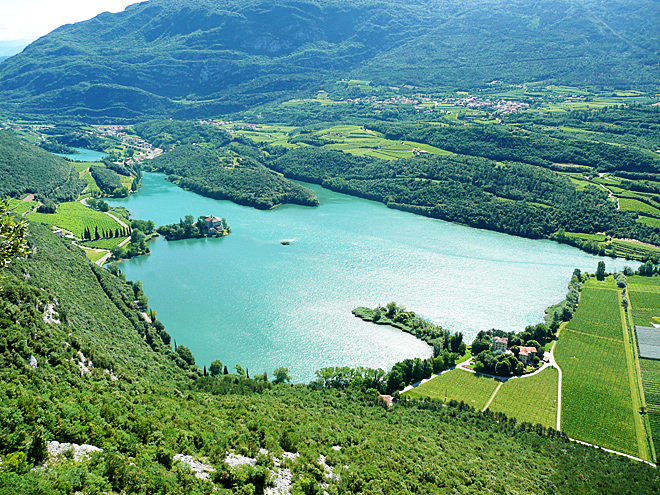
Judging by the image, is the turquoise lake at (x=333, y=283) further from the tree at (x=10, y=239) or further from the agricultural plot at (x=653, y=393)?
the tree at (x=10, y=239)

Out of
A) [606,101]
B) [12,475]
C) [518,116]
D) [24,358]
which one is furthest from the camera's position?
[606,101]

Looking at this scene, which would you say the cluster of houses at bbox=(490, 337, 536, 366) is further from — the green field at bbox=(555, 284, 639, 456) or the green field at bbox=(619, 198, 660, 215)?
the green field at bbox=(619, 198, 660, 215)

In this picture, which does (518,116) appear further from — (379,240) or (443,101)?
(379,240)

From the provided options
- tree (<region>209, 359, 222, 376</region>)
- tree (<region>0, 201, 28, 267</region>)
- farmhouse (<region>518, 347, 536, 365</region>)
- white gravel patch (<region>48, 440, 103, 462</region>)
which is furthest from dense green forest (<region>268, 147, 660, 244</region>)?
white gravel patch (<region>48, 440, 103, 462</region>)

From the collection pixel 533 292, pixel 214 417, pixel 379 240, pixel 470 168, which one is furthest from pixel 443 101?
pixel 214 417

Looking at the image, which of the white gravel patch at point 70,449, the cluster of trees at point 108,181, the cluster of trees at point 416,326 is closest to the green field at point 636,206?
the cluster of trees at point 416,326

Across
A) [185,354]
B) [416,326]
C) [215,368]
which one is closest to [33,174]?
[185,354]
